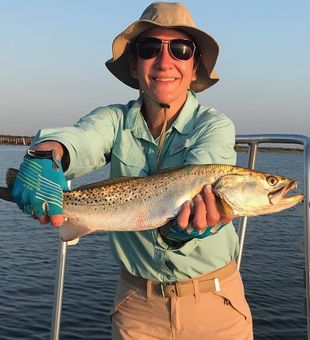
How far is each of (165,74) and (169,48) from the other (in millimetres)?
250

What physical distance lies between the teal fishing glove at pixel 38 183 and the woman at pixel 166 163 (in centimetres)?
16

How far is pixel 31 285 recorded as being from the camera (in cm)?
1397

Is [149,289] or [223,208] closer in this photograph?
[223,208]

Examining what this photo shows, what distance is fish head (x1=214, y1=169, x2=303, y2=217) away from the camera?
3.85 metres

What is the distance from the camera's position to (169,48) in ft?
13.7

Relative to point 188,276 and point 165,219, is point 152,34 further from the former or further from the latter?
point 188,276

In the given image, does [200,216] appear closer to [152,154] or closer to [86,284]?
[152,154]

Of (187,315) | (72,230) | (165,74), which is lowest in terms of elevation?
(187,315)

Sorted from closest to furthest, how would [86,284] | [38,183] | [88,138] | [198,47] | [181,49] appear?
1. [38,183]
2. [88,138]
3. [181,49]
4. [198,47]
5. [86,284]

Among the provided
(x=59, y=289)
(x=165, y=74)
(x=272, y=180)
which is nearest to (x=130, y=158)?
(x=165, y=74)

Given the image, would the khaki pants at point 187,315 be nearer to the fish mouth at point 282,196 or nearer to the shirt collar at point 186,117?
the fish mouth at point 282,196

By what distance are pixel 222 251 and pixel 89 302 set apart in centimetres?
959

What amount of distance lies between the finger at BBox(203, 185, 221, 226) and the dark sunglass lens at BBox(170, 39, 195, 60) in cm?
120

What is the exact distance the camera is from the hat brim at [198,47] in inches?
169
